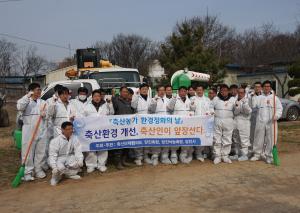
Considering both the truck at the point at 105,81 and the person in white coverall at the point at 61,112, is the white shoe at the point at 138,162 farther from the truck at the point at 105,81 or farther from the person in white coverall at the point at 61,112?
the truck at the point at 105,81

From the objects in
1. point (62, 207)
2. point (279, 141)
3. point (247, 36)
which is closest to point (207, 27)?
point (247, 36)

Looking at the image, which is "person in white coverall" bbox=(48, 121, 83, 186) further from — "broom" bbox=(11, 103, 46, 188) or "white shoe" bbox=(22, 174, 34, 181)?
"white shoe" bbox=(22, 174, 34, 181)

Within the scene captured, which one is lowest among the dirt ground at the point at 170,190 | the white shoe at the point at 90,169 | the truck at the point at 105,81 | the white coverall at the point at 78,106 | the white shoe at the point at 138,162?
the dirt ground at the point at 170,190

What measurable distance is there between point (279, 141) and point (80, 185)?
7490mm

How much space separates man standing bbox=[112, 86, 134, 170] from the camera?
890cm

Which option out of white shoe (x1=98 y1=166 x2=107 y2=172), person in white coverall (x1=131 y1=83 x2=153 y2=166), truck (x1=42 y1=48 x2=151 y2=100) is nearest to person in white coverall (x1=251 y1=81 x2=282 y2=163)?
person in white coverall (x1=131 y1=83 x2=153 y2=166)

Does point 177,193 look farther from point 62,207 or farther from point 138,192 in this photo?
point 62,207

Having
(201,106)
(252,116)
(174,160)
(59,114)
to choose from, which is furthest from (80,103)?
(252,116)

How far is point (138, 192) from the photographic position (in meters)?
6.88

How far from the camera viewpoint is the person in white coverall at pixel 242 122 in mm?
9148

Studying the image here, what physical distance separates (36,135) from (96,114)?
4.35ft

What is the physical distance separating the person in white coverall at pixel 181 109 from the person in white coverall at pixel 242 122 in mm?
1049

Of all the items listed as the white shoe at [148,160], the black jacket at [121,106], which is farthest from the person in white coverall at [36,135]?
the white shoe at [148,160]

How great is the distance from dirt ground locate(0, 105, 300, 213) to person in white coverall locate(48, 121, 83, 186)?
0.95 feet
